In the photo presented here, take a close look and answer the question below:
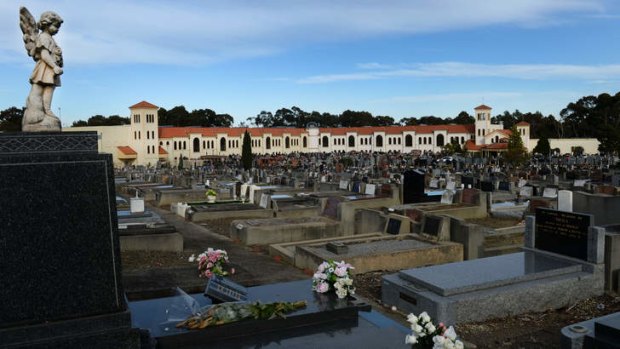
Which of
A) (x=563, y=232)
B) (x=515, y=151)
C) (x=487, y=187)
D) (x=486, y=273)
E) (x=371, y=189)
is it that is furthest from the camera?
(x=515, y=151)

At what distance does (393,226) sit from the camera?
40.7 ft

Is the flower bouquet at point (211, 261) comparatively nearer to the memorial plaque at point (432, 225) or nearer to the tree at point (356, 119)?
the memorial plaque at point (432, 225)

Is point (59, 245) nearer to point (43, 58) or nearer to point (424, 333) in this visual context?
point (43, 58)

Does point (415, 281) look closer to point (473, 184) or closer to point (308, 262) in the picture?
point (308, 262)

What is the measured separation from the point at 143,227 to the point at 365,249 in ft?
18.9

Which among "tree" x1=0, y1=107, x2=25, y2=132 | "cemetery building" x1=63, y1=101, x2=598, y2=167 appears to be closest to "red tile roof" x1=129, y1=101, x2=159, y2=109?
"cemetery building" x1=63, y1=101, x2=598, y2=167

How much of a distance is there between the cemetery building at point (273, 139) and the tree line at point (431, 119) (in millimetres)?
8611

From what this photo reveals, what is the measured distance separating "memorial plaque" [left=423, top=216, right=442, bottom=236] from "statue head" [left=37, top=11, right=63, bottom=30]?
27.7 feet

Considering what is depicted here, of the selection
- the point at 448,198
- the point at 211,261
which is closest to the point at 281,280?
the point at 211,261

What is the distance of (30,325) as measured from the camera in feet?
14.1

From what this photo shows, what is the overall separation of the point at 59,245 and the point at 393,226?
29.6ft

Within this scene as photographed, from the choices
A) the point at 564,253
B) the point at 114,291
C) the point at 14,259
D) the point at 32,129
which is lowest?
the point at 564,253

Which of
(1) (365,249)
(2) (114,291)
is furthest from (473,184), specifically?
(2) (114,291)

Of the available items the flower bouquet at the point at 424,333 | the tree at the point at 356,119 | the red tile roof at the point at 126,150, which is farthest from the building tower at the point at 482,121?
the flower bouquet at the point at 424,333
